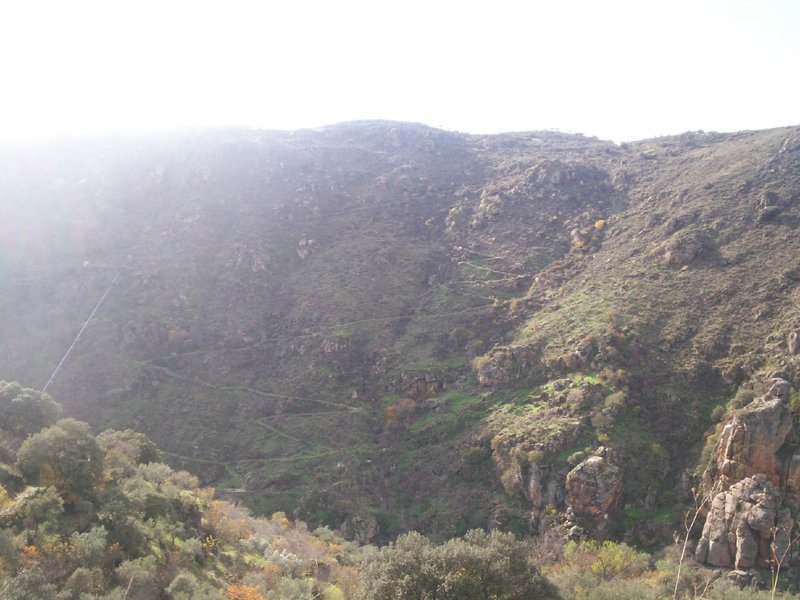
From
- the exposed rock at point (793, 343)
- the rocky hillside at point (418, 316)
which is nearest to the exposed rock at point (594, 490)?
the rocky hillside at point (418, 316)

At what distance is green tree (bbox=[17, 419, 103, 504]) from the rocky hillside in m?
20.8

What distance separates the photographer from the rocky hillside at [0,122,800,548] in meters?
42.6

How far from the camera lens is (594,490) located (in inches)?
1513

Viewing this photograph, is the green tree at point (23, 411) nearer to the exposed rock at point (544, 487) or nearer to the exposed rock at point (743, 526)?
the exposed rock at point (544, 487)

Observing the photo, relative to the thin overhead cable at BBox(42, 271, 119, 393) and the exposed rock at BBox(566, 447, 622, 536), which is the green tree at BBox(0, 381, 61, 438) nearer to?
the thin overhead cable at BBox(42, 271, 119, 393)

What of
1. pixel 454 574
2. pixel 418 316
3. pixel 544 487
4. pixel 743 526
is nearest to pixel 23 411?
pixel 454 574

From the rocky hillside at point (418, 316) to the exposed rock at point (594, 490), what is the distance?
0.15 m

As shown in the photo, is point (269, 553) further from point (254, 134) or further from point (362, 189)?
point (254, 134)

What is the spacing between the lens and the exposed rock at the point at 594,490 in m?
37.9

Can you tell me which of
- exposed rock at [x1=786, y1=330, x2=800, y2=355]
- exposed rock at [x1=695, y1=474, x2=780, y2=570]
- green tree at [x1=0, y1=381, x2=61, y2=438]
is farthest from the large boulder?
green tree at [x1=0, y1=381, x2=61, y2=438]

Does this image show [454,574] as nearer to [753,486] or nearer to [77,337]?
[753,486]

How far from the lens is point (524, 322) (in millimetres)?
59500

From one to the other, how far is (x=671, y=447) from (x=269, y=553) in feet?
96.0

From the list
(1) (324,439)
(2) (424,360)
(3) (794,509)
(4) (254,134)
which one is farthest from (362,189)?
(3) (794,509)
